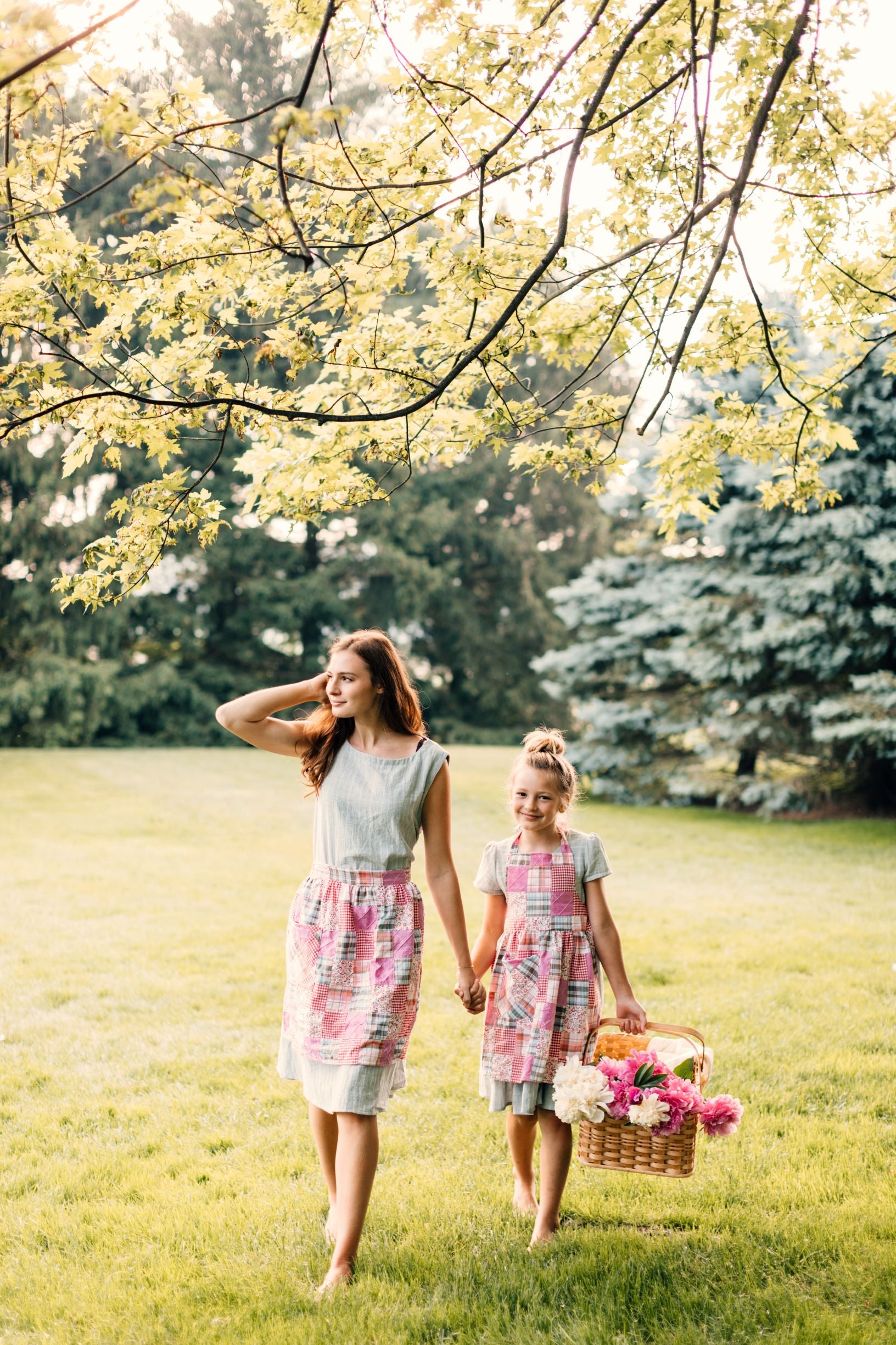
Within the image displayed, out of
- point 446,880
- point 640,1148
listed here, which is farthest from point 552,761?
point 640,1148

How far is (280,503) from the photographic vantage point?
14.2 feet

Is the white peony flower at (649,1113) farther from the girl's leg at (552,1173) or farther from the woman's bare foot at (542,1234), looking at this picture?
the woman's bare foot at (542,1234)

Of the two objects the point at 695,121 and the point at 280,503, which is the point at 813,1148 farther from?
the point at 695,121

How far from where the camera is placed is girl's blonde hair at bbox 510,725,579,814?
325 centimetres

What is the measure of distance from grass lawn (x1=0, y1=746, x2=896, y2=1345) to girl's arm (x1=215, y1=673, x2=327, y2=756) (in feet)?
4.81

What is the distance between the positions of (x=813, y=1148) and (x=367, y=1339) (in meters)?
1.93

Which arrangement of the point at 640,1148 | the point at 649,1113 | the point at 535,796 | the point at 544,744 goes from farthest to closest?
the point at 544,744
the point at 535,796
the point at 640,1148
the point at 649,1113

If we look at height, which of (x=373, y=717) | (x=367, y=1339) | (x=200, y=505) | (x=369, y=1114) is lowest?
(x=367, y=1339)

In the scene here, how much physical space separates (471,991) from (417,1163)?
1.04 metres

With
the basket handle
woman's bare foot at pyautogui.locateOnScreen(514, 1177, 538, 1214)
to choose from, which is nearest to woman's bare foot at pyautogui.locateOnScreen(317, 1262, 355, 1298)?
woman's bare foot at pyautogui.locateOnScreen(514, 1177, 538, 1214)

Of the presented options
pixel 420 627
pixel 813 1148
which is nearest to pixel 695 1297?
pixel 813 1148

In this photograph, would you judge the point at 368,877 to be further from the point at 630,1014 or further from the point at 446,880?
the point at 630,1014

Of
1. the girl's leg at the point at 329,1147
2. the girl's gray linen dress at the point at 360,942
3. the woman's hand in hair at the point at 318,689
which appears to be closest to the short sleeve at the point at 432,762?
the girl's gray linen dress at the point at 360,942

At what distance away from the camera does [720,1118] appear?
120 inches
